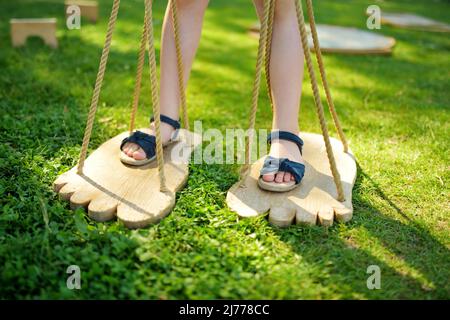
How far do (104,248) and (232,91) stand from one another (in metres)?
1.71

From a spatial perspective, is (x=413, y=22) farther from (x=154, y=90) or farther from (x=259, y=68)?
(x=154, y=90)

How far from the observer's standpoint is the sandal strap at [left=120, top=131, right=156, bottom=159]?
188 cm

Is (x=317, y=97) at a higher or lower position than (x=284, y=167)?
Result: higher

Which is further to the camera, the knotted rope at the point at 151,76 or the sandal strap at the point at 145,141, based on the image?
the sandal strap at the point at 145,141

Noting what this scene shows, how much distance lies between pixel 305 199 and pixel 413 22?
415 centimetres

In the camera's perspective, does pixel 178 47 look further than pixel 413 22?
No

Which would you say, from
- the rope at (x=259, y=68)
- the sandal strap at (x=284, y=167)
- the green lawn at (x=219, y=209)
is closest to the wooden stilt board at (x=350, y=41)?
the green lawn at (x=219, y=209)

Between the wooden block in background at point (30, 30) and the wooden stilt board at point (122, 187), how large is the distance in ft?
6.13

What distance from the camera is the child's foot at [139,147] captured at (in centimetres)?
187

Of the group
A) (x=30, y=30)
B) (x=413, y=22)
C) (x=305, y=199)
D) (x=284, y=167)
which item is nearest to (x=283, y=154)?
(x=284, y=167)

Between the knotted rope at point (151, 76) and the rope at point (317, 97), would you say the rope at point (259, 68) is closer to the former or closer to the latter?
the rope at point (317, 97)

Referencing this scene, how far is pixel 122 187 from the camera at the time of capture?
171 centimetres

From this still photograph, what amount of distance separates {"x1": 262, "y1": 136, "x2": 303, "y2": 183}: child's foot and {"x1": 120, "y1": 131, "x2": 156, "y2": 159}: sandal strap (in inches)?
18.1

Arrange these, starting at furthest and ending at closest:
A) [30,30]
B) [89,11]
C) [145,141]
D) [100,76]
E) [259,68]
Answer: [89,11] < [30,30] < [145,141] < [100,76] < [259,68]
